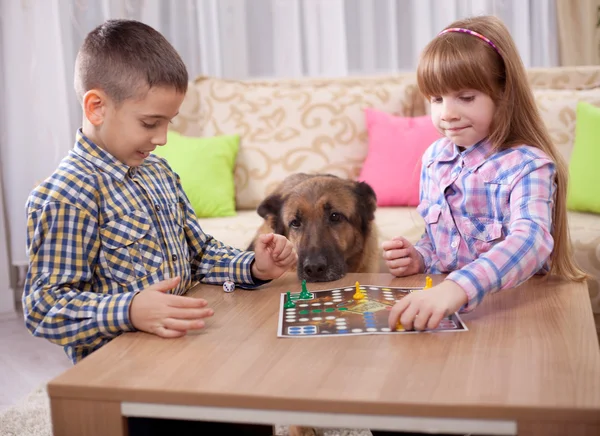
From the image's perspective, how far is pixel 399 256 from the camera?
158 centimetres

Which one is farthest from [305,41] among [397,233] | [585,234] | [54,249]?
[54,249]

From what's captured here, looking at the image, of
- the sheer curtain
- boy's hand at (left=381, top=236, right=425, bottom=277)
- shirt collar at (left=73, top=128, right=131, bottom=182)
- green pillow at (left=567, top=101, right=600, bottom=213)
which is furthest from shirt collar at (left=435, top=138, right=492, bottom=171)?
the sheer curtain

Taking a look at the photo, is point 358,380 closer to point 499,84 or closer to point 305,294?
point 305,294

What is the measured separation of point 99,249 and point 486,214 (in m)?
0.84

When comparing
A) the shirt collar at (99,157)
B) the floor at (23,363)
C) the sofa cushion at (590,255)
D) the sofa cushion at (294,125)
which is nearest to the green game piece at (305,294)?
the shirt collar at (99,157)

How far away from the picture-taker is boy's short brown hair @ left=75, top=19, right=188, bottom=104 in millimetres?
1392

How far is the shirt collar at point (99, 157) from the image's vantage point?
4.52 feet

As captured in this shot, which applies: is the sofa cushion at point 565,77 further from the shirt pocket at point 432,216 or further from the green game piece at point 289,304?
the green game piece at point 289,304

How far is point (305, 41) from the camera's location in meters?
4.07

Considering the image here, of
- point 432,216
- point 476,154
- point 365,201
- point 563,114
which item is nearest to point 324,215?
point 365,201

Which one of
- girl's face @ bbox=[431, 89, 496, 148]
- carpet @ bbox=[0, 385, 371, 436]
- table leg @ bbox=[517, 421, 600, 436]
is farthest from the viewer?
carpet @ bbox=[0, 385, 371, 436]

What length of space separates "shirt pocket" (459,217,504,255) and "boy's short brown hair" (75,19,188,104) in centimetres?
70

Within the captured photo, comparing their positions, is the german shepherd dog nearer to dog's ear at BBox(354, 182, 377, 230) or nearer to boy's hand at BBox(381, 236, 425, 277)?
dog's ear at BBox(354, 182, 377, 230)

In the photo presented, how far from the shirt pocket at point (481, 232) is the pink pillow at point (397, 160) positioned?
139 centimetres
